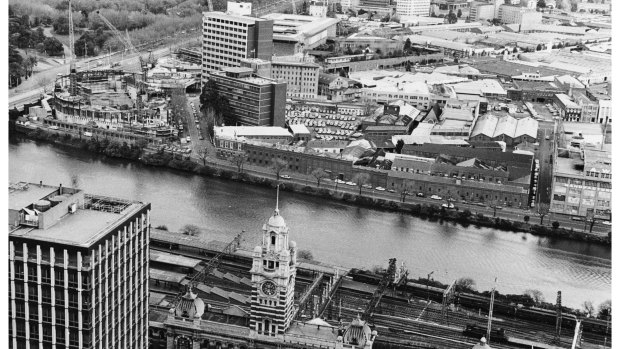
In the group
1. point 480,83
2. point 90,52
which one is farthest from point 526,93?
point 90,52

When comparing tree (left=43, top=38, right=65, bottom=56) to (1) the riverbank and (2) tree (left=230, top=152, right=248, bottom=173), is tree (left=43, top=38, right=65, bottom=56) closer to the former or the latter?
(1) the riverbank

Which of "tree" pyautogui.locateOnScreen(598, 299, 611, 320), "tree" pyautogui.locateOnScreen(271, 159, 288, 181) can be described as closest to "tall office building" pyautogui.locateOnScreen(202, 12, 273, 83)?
"tree" pyautogui.locateOnScreen(271, 159, 288, 181)

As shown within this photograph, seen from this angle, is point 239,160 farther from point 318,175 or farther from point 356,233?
point 356,233

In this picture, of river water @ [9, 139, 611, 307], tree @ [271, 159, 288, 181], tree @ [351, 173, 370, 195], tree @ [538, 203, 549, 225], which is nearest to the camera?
river water @ [9, 139, 611, 307]

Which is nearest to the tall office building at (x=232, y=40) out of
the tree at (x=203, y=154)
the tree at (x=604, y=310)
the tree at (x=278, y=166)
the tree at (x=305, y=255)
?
the tree at (x=203, y=154)

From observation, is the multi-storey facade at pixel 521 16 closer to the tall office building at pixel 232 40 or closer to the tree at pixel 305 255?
the tall office building at pixel 232 40

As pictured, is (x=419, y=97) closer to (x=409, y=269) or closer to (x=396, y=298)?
(x=409, y=269)
